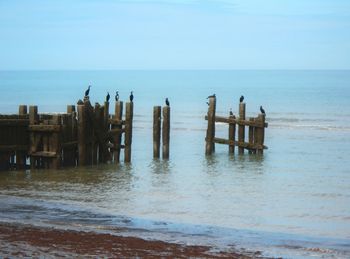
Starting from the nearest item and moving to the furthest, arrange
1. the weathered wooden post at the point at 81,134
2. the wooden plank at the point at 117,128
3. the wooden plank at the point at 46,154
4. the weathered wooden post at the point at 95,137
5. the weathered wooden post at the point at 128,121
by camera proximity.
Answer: the wooden plank at the point at 46,154 < the weathered wooden post at the point at 81,134 < the weathered wooden post at the point at 95,137 < the weathered wooden post at the point at 128,121 < the wooden plank at the point at 117,128

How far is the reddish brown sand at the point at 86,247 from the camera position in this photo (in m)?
11.6

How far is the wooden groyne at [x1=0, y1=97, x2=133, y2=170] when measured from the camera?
2208cm

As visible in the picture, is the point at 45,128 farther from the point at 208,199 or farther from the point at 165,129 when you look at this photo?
the point at 208,199

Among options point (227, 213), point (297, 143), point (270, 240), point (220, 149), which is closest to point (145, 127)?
point (297, 143)

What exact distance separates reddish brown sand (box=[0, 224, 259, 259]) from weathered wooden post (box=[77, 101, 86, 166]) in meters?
9.55

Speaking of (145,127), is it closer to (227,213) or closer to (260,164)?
(260,164)

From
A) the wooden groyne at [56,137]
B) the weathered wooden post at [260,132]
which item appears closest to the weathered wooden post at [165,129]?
the wooden groyne at [56,137]

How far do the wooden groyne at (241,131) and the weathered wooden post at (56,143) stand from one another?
6802 millimetres

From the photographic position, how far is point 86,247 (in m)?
12.1

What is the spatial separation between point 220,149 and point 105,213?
1530cm

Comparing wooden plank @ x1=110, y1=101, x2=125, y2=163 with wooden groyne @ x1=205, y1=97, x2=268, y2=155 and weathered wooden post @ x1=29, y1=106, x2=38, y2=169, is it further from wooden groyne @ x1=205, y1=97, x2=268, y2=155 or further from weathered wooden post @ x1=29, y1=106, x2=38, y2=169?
weathered wooden post @ x1=29, y1=106, x2=38, y2=169

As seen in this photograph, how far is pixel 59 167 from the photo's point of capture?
74.8 feet

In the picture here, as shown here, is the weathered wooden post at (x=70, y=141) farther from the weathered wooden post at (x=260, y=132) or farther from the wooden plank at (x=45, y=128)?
the weathered wooden post at (x=260, y=132)

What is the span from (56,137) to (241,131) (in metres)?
8.47
